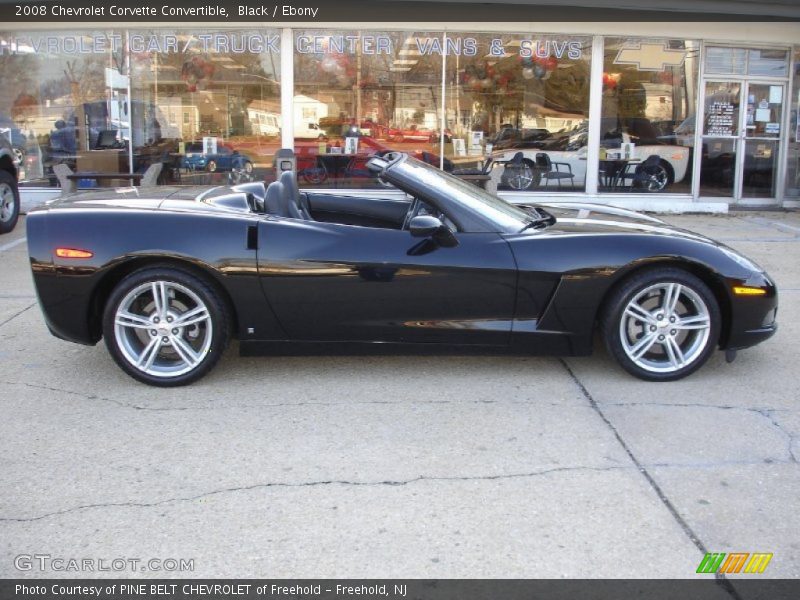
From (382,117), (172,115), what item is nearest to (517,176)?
(382,117)

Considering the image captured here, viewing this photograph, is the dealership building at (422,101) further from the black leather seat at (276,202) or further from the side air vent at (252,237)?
the side air vent at (252,237)

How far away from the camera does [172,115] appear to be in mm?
13398

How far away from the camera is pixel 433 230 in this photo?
15.1ft

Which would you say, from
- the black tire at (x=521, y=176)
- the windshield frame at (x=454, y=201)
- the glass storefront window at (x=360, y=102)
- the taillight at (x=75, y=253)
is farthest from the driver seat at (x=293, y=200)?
the black tire at (x=521, y=176)

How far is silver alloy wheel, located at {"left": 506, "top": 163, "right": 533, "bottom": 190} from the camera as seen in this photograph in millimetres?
13539

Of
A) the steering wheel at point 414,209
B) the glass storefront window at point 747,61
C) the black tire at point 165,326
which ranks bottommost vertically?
the black tire at point 165,326

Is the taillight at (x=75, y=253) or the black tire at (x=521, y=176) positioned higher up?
the black tire at (x=521, y=176)

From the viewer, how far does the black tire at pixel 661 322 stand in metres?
4.71

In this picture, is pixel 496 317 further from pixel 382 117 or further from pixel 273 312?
pixel 382 117

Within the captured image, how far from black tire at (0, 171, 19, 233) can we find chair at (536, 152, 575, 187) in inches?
312

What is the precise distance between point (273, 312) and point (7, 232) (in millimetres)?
7340

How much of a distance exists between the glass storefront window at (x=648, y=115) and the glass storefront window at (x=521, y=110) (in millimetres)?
428

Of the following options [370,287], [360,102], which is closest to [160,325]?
[370,287]

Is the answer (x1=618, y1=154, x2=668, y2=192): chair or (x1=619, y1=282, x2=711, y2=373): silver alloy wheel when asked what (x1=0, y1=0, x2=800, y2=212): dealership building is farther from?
(x1=619, y1=282, x2=711, y2=373): silver alloy wheel
